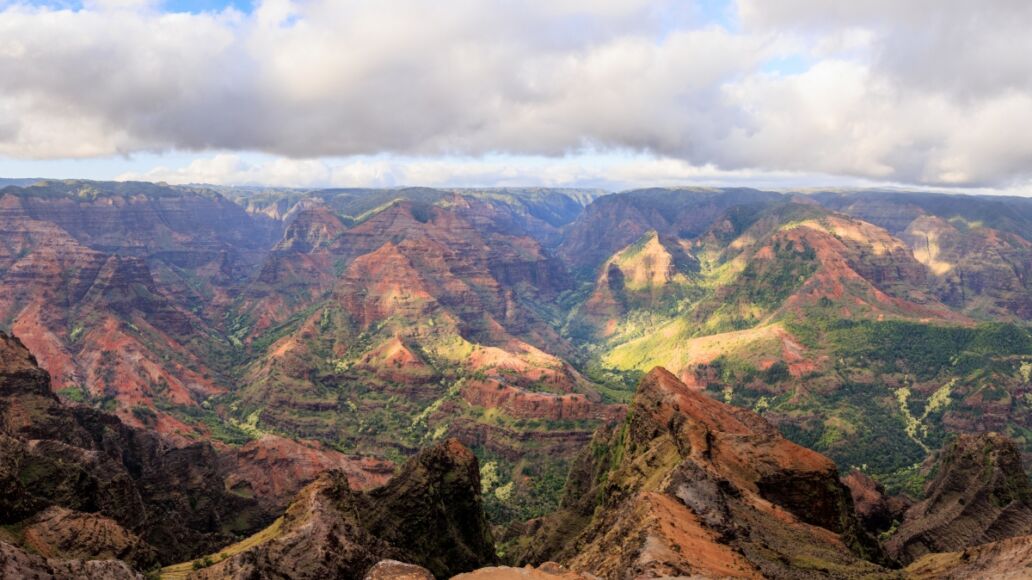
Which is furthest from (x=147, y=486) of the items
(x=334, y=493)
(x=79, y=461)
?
(x=334, y=493)

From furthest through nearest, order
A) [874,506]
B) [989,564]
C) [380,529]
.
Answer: [874,506] < [380,529] < [989,564]

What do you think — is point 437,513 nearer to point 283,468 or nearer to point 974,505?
point 283,468

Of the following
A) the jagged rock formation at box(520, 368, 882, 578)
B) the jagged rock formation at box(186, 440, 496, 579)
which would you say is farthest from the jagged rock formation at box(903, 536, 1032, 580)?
the jagged rock formation at box(186, 440, 496, 579)

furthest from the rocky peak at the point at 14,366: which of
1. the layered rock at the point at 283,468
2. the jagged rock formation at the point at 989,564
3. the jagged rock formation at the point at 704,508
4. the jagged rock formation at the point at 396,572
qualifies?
the jagged rock formation at the point at 989,564

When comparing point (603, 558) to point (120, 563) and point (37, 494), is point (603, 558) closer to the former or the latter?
point (120, 563)

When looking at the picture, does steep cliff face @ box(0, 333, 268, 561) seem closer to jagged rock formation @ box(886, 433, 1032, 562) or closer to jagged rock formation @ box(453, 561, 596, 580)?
jagged rock formation @ box(453, 561, 596, 580)

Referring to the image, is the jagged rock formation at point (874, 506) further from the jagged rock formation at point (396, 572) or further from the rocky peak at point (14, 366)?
the rocky peak at point (14, 366)

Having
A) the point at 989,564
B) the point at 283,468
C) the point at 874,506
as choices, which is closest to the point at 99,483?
the point at 283,468

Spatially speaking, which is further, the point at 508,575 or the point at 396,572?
the point at 508,575
